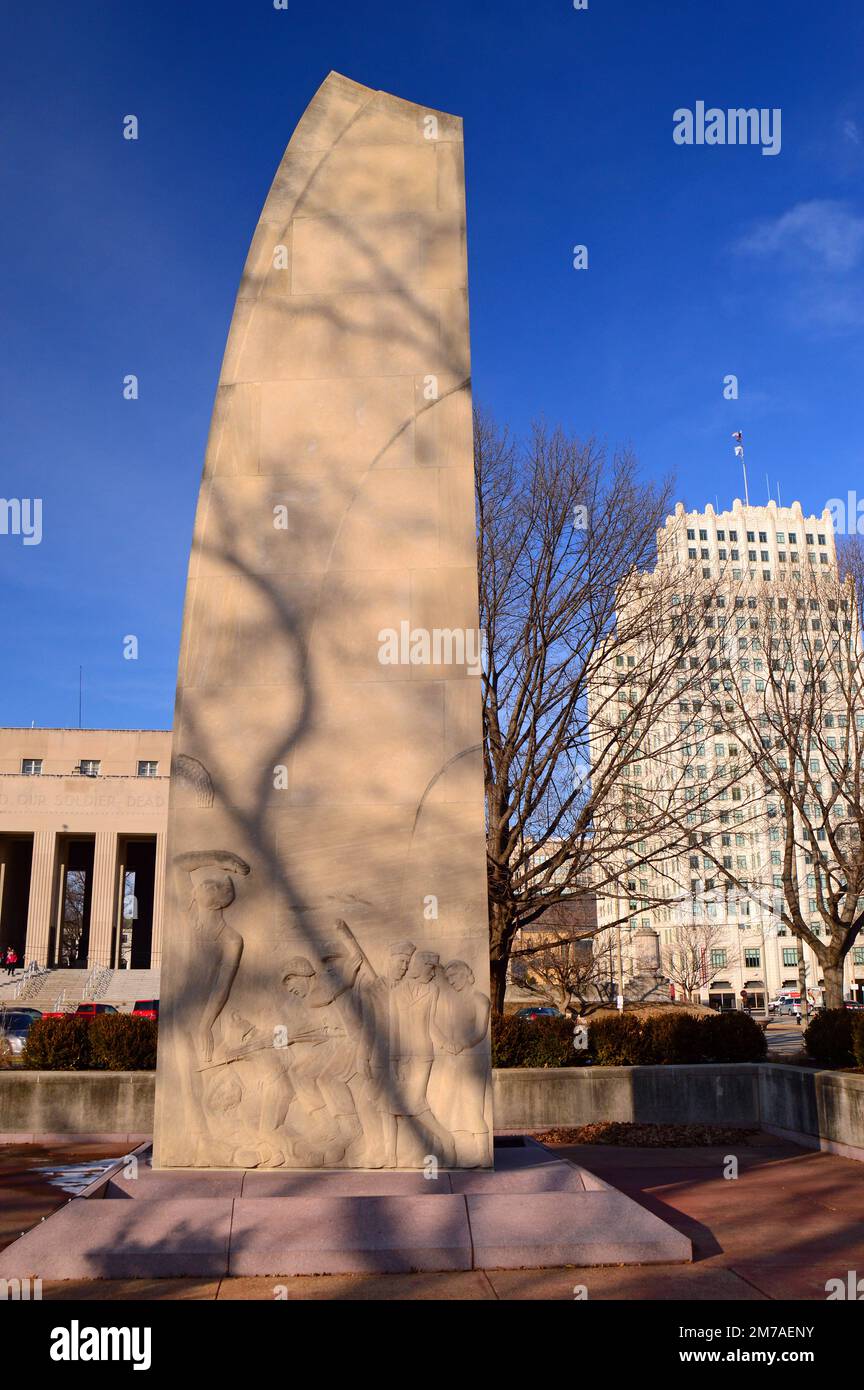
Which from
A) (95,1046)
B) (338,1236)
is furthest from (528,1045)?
(338,1236)

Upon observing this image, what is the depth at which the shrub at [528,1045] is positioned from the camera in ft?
54.3

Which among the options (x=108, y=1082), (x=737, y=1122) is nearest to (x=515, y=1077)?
(x=737, y=1122)

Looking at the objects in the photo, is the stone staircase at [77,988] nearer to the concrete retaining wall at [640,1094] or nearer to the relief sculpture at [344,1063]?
the concrete retaining wall at [640,1094]

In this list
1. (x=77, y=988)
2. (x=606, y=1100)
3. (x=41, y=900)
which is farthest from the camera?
(x=41, y=900)

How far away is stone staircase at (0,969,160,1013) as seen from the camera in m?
49.3

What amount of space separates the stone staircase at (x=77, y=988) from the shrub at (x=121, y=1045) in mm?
33733

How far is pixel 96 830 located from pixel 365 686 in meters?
53.4

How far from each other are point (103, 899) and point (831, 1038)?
49.8 meters

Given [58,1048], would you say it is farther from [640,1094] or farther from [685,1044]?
[685,1044]

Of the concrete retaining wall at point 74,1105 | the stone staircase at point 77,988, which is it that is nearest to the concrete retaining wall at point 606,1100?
the concrete retaining wall at point 74,1105

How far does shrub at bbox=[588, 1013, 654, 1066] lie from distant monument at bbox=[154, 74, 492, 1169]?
875 centimetres

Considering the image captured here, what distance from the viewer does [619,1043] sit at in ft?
55.8

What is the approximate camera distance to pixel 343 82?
11.3 metres
